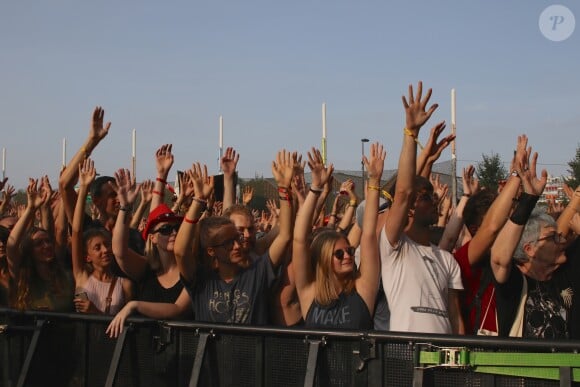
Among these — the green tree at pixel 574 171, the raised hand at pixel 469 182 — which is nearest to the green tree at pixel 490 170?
the green tree at pixel 574 171

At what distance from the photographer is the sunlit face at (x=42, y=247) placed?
6414 millimetres

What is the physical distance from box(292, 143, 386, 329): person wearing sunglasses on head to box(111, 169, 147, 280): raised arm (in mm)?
1310

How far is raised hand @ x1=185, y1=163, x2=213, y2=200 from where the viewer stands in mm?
5527

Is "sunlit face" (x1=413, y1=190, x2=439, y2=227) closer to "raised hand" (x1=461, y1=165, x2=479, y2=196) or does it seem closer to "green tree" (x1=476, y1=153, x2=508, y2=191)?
"raised hand" (x1=461, y1=165, x2=479, y2=196)

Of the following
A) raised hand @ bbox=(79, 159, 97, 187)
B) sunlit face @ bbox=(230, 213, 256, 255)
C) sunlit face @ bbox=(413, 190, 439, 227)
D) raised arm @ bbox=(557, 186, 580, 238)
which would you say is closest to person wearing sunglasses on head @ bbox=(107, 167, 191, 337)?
sunlit face @ bbox=(230, 213, 256, 255)

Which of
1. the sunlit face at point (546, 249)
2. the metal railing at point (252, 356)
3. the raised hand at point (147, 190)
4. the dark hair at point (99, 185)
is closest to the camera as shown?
the metal railing at point (252, 356)

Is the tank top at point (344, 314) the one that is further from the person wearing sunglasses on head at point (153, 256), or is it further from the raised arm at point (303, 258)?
the person wearing sunglasses on head at point (153, 256)

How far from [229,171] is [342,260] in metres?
2.38

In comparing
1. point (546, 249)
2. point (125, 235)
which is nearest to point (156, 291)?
point (125, 235)

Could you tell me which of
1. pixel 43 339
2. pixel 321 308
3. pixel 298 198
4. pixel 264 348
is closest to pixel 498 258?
pixel 321 308

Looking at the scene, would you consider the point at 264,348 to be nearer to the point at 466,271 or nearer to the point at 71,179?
the point at 466,271

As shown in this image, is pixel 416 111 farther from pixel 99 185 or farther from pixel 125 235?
pixel 99 185

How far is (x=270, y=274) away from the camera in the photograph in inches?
207

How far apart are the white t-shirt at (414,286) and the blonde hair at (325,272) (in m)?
0.25
